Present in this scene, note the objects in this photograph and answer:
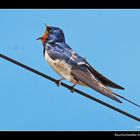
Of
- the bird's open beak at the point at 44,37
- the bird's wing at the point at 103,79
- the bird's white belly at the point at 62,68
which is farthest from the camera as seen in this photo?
the bird's open beak at the point at 44,37

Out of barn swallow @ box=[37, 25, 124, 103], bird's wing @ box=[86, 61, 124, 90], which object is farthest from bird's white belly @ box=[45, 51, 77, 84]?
bird's wing @ box=[86, 61, 124, 90]

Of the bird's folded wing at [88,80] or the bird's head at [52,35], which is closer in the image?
the bird's folded wing at [88,80]

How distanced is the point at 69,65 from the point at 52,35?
0.65m

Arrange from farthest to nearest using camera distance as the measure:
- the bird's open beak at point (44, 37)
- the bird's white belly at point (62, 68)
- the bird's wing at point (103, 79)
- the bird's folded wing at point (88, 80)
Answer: the bird's open beak at point (44, 37) → the bird's white belly at point (62, 68) → the bird's wing at point (103, 79) → the bird's folded wing at point (88, 80)

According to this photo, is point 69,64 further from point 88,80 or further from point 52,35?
point 52,35

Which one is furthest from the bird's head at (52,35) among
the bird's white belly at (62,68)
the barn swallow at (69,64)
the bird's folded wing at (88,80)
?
the bird's folded wing at (88,80)

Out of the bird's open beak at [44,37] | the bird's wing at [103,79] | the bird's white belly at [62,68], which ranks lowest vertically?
the bird's wing at [103,79]

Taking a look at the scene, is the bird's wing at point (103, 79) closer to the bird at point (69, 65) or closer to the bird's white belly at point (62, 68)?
the bird at point (69, 65)

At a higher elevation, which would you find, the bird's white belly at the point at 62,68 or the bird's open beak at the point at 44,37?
the bird's open beak at the point at 44,37

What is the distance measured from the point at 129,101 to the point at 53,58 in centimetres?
187

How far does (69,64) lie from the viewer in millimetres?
4879

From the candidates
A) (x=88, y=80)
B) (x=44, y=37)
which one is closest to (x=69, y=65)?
(x=88, y=80)

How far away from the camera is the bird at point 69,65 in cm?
436
